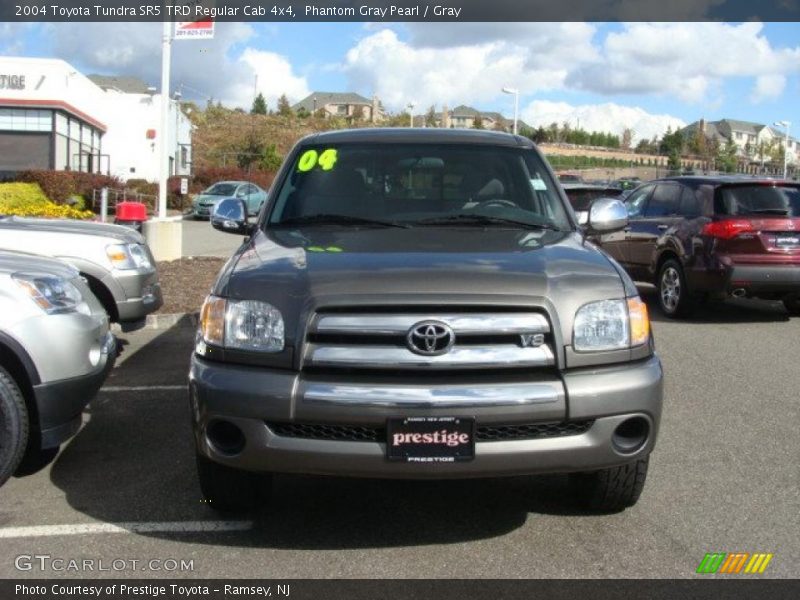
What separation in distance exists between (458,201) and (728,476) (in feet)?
6.81

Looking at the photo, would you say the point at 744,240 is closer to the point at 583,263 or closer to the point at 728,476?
the point at 728,476

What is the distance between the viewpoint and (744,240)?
990 cm

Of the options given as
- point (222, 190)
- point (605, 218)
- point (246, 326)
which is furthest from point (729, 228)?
point (222, 190)

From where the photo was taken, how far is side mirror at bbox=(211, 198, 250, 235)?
540 centimetres

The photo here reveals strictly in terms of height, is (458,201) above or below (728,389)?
above

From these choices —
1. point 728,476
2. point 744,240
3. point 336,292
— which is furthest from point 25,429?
point 744,240

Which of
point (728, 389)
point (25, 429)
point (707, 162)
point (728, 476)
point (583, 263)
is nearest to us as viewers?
point (583, 263)

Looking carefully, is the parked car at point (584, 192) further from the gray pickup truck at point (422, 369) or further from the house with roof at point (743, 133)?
the house with roof at point (743, 133)

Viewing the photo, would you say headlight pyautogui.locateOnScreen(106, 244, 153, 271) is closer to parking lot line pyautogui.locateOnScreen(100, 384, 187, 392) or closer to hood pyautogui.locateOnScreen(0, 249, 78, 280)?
parking lot line pyautogui.locateOnScreen(100, 384, 187, 392)

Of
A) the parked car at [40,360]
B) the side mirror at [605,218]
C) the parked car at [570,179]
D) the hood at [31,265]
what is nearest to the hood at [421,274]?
the side mirror at [605,218]

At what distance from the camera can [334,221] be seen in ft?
15.5

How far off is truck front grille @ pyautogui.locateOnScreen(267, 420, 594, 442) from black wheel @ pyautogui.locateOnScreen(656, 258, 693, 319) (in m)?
7.31

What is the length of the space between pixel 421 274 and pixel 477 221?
3.71 feet

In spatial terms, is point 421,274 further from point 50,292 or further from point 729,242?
point 729,242
